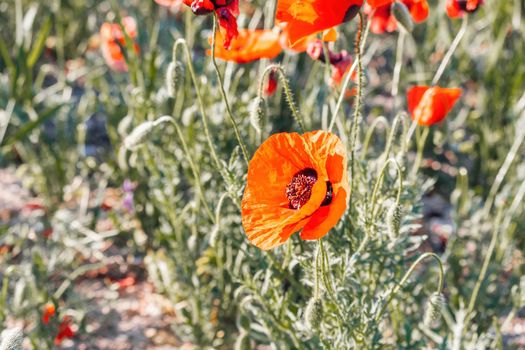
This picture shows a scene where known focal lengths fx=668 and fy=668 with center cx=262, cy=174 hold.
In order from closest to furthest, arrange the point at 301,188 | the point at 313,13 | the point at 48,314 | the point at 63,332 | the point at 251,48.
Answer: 1. the point at 313,13
2. the point at 301,188
3. the point at 251,48
4. the point at 48,314
5. the point at 63,332

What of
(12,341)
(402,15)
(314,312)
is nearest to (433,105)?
(402,15)

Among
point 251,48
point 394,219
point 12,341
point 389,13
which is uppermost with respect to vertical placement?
point 389,13

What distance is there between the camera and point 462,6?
6.38 ft

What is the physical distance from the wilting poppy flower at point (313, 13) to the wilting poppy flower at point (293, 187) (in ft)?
0.73

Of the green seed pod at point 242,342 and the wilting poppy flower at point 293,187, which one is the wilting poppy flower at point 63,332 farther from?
the wilting poppy flower at point 293,187

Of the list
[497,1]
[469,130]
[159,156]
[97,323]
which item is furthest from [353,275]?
[497,1]

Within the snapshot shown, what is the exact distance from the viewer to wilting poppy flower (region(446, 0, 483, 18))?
192 cm

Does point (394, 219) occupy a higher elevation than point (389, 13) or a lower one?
lower

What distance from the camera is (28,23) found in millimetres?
2953

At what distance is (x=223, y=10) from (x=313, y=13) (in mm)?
198

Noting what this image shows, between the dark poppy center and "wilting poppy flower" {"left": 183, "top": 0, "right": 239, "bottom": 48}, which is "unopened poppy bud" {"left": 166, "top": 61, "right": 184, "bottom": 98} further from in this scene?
the dark poppy center

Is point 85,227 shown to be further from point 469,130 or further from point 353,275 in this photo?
point 469,130

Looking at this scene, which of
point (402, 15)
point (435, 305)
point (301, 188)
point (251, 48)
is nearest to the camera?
point (301, 188)

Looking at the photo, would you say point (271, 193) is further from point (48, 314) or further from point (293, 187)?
point (48, 314)
